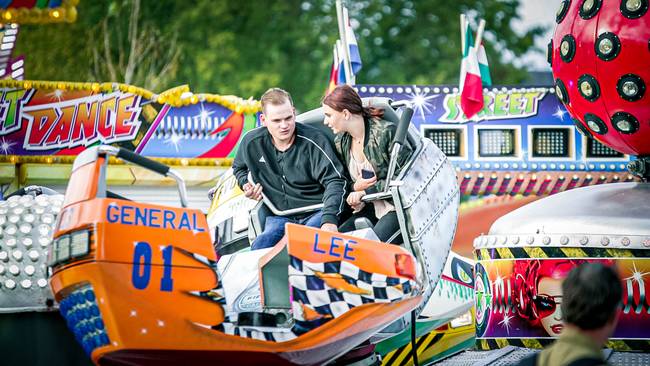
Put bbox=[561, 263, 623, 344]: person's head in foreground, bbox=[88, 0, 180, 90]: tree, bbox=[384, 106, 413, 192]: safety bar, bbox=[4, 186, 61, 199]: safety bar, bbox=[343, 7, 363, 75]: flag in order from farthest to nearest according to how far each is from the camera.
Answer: bbox=[88, 0, 180, 90]: tree
bbox=[343, 7, 363, 75]: flag
bbox=[4, 186, 61, 199]: safety bar
bbox=[384, 106, 413, 192]: safety bar
bbox=[561, 263, 623, 344]: person's head in foreground

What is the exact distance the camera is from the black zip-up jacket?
20.1ft

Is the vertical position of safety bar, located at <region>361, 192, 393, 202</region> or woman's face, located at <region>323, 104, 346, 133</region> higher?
woman's face, located at <region>323, 104, 346, 133</region>

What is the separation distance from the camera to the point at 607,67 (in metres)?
6.48

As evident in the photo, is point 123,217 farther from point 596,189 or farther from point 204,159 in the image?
point 204,159

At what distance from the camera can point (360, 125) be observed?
20.6 ft

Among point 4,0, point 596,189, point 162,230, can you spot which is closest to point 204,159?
point 4,0

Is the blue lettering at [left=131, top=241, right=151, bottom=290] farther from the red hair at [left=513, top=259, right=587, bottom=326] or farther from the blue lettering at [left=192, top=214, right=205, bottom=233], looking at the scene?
the red hair at [left=513, top=259, right=587, bottom=326]

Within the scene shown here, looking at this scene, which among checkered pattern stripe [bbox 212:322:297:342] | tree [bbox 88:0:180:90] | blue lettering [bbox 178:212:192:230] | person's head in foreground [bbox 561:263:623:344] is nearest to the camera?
person's head in foreground [bbox 561:263:623:344]

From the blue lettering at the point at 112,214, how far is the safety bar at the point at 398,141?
73.3 inches

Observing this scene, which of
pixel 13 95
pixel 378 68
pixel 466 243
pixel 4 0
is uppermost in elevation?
pixel 4 0

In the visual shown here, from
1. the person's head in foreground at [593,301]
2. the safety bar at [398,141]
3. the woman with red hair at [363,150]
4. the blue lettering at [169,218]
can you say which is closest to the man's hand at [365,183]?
the woman with red hair at [363,150]

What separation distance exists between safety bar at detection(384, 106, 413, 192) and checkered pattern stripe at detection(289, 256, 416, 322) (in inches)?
37.9

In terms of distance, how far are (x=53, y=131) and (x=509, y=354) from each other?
1030cm

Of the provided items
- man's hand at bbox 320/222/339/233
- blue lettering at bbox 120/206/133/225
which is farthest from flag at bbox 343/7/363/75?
blue lettering at bbox 120/206/133/225
